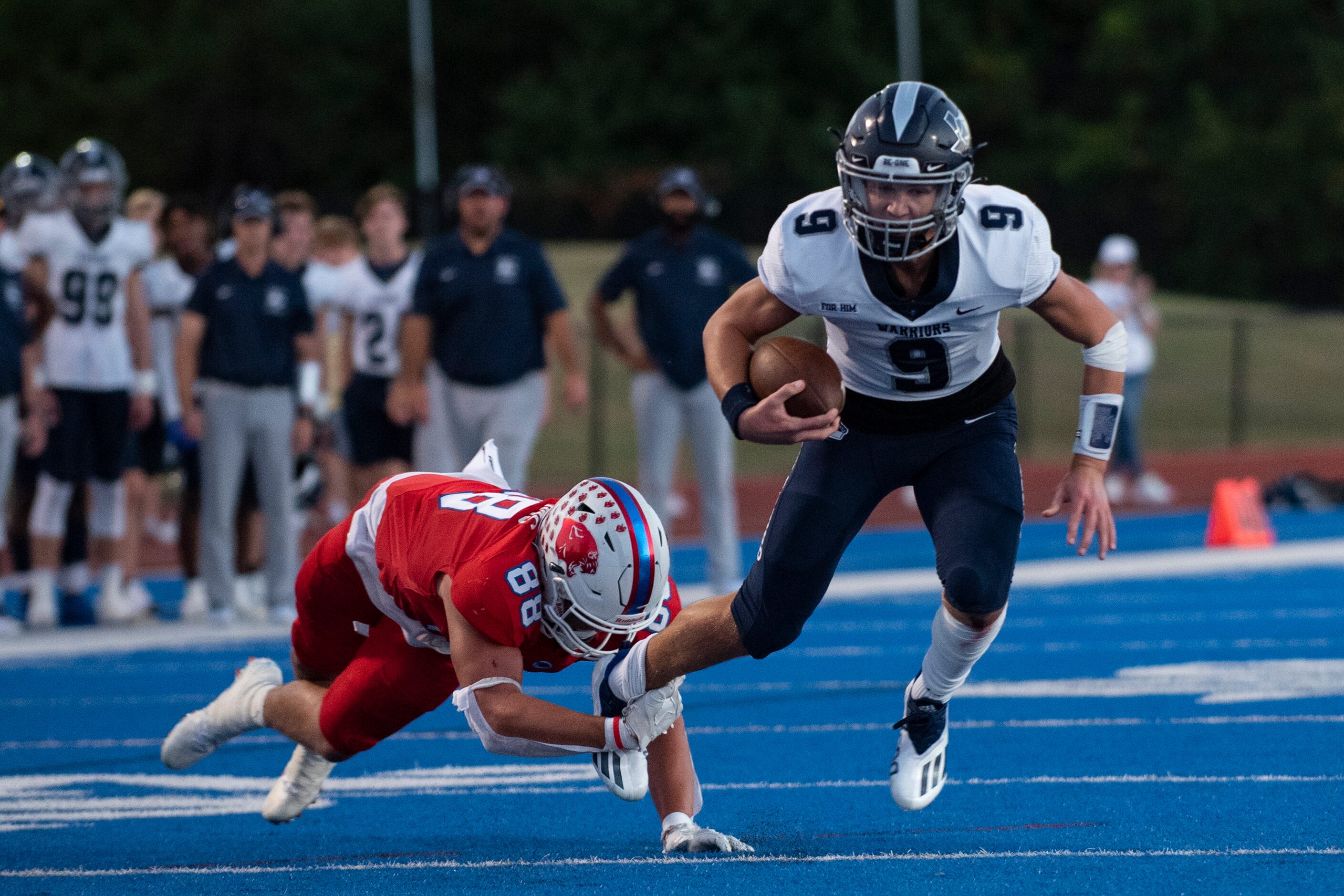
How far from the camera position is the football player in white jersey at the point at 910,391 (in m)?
4.65

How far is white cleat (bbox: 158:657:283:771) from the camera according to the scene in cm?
544

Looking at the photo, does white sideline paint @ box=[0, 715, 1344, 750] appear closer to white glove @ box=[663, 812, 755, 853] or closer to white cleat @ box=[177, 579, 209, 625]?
white glove @ box=[663, 812, 755, 853]

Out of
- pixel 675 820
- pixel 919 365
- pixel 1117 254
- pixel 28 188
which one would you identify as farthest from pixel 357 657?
pixel 1117 254

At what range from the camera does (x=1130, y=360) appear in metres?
14.9

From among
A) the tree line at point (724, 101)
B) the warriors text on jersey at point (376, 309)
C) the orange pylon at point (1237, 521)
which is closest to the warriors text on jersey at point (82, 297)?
the warriors text on jersey at point (376, 309)

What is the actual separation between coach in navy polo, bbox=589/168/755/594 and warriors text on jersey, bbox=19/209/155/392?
2.57 metres

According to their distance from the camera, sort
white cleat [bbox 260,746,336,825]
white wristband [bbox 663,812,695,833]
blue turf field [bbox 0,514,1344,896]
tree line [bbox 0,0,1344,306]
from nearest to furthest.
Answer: blue turf field [bbox 0,514,1344,896] < white wristband [bbox 663,812,695,833] < white cleat [bbox 260,746,336,825] < tree line [bbox 0,0,1344,306]

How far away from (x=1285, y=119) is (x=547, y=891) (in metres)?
37.8

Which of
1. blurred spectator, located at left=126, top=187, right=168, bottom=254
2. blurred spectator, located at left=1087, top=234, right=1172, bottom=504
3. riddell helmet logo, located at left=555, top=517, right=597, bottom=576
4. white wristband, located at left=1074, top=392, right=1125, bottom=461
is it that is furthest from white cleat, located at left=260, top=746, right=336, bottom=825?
blurred spectator, located at left=1087, top=234, right=1172, bottom=504

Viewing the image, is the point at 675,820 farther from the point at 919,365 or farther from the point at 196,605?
the point at 196,605

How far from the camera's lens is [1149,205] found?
3847 centimetres

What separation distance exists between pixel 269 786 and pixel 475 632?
1794 mm

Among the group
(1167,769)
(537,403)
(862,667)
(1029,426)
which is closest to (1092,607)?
(862,667)

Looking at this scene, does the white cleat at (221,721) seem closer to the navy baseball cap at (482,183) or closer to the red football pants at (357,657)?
the red football pants at (357,657)
